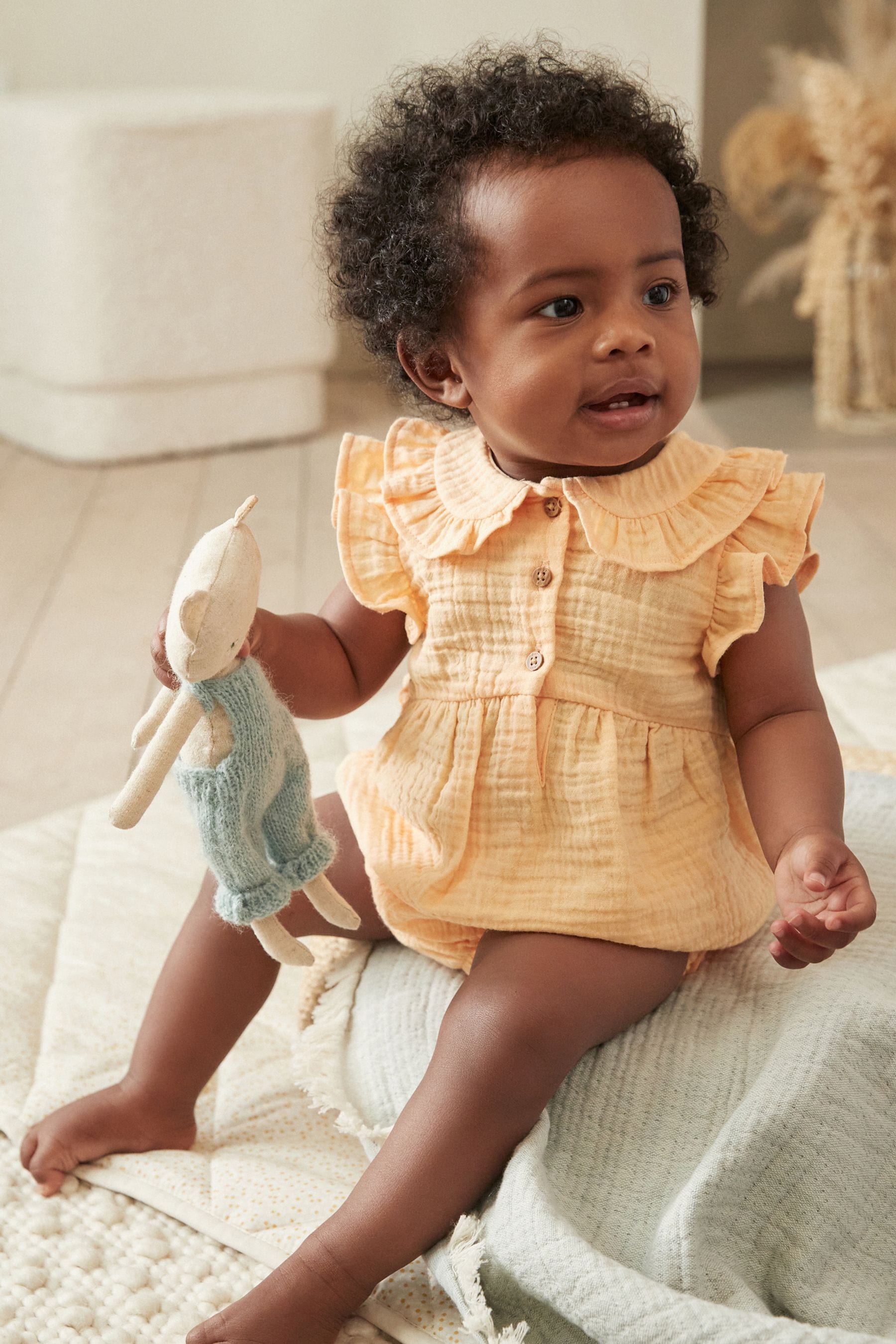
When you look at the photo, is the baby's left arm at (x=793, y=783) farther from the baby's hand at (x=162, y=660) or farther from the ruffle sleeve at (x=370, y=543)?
the baby's hand at (x=162, y=660)

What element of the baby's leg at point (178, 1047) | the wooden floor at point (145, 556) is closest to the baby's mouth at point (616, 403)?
the baby's leg at point (178, 1047)

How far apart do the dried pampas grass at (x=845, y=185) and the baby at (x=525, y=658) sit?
5.62 feet

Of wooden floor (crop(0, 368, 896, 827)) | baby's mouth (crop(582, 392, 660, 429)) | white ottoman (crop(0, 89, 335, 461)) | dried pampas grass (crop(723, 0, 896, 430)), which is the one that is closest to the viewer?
baby's mouth (crop(582, 392, 660, 429))

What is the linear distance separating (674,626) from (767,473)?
102 millimetres

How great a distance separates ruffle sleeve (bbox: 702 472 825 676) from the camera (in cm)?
75

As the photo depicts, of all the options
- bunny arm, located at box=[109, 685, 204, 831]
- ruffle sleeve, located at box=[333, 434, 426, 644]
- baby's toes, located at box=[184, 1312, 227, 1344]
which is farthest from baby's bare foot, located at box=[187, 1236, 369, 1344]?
ruffle sleeve, located at box=[333, 434, 426, 644]

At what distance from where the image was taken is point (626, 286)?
71 cm

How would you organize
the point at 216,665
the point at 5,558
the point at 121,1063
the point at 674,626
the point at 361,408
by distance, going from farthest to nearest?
the point at 361,408 → the point at 5,558 → the point at 121,1063 → the point at 674,626 → the point at 216,665

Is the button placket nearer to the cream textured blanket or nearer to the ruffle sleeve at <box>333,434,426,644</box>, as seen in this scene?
the ruffle sleeve at <box>333,434,426,644</box>

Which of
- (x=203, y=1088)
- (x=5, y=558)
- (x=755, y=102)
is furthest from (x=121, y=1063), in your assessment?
(x=755, y=102)

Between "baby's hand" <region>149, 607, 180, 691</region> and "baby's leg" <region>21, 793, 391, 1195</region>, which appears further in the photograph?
"baby's leg" <region>21, 793, 391, 1195</region>

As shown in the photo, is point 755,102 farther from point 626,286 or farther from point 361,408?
point 626,286

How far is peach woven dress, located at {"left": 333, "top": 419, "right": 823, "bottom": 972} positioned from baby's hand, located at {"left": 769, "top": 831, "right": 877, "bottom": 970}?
11cm

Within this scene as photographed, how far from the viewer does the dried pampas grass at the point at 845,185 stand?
238 centimetres
